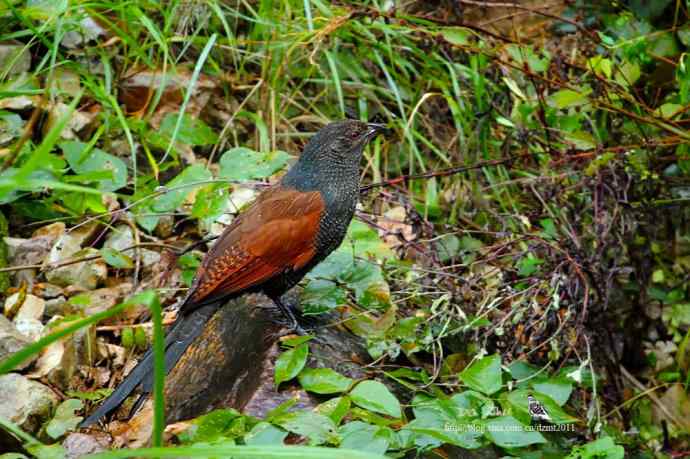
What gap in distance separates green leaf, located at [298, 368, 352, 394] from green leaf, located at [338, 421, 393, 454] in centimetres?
31

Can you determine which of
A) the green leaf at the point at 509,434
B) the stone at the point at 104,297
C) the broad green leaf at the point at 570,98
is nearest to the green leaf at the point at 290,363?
the green leaf at the point at 509,434

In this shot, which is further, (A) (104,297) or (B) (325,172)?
(A) (104,297)

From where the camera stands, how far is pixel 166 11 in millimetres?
4738

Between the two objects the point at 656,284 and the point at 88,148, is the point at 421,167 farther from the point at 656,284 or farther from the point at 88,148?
the point at 88,148

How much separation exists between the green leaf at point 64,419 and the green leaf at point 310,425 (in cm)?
110

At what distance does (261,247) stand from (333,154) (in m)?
0.51

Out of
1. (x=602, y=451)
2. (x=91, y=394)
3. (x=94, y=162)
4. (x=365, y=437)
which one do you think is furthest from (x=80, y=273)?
(x=602, y=451)

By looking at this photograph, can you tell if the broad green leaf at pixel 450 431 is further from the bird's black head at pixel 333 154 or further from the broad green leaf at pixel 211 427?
the bird's black head at pixel 333 154

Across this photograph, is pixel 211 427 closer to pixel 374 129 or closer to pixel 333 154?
pixel 333 154

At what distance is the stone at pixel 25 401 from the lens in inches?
138

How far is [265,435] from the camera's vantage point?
2561 millimetres

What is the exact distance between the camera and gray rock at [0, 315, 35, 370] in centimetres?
371

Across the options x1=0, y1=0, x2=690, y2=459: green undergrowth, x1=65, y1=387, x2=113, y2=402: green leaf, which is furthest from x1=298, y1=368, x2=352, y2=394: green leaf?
x1=65, y1=387, x2=113, y2=402: green leaf

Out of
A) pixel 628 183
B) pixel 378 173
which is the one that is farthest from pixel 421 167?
pixel 628 183
